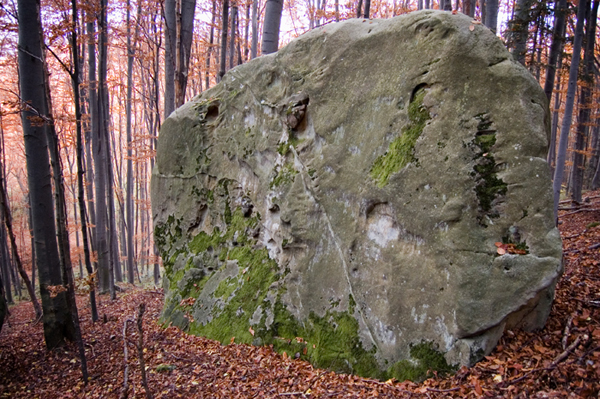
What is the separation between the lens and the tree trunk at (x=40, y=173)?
214 inches

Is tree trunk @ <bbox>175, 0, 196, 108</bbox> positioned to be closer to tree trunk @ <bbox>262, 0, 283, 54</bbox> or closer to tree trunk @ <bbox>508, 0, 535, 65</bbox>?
tree trunk @ <bbox>262, 0, 283, 54</bbox>

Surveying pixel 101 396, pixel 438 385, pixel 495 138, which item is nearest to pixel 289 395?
pixel 438 385

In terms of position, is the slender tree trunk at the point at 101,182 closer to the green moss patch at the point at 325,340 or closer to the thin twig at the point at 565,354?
the green moss patch at the point at 325,340

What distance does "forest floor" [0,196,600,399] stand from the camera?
3.17m

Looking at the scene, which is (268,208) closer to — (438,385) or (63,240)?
(63,240)

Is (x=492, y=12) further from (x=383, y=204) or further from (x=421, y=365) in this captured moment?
(x=421, y=365)

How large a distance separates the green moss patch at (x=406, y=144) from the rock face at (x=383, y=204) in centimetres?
2

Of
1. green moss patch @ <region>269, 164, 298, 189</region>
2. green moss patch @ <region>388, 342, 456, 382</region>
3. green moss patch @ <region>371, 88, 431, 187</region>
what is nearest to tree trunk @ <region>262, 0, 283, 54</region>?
green moss patch @ <region>269, 164, 298, 189</region>

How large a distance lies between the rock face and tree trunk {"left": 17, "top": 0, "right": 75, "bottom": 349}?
1.98m

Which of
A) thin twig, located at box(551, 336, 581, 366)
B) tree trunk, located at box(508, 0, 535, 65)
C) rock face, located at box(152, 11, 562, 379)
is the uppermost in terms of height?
tree trunk, located at box(508, 0, 535, 65)

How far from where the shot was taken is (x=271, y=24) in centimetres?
799

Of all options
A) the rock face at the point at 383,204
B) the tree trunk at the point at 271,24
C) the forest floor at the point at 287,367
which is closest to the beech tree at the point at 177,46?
the tree trunk at the point at 271,24

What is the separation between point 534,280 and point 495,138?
4.94ft

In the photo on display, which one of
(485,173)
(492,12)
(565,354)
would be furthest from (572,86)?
(565,354)
